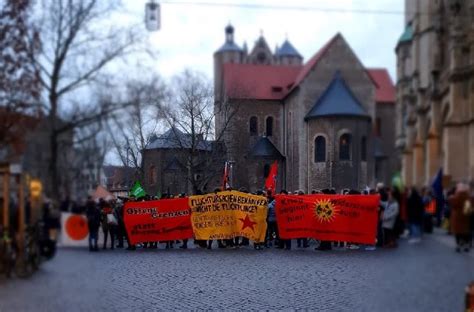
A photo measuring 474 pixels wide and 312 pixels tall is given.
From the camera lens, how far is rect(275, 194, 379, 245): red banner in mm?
4875

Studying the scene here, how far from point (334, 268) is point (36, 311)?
2.03m

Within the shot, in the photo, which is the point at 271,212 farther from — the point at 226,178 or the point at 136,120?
the point at 136,120

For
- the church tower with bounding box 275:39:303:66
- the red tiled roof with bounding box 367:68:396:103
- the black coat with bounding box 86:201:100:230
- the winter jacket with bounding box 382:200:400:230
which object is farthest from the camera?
the church tower with bounding box 275:39:303:66

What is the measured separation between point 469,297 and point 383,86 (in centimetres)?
218

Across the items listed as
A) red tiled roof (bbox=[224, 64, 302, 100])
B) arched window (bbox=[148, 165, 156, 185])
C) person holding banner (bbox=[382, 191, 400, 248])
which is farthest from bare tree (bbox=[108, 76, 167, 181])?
person holding banner (bbox=[382, 191, 400, 248])

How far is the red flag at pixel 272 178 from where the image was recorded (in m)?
5.23

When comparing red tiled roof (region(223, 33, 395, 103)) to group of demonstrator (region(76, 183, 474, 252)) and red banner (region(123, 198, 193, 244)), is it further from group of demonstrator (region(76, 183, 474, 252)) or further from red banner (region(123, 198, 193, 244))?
Result: red banner (region(123, 198, 193, 244))

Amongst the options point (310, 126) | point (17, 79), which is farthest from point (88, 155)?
point (310, 126)

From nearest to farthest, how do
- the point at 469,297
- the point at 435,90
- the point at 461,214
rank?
the point at 461,214 < the point at 469,297 < the point at 435,90

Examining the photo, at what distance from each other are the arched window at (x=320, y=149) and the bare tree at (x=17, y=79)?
1.92m

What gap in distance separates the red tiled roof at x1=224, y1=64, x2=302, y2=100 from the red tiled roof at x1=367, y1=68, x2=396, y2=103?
0.58 m

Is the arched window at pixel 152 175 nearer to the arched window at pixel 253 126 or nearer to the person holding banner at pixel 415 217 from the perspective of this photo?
the arched window at pixel 253 126

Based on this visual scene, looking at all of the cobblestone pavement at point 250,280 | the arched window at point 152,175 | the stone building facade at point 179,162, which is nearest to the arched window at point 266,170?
the stone building facade at point 179,162

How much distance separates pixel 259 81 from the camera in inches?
223
